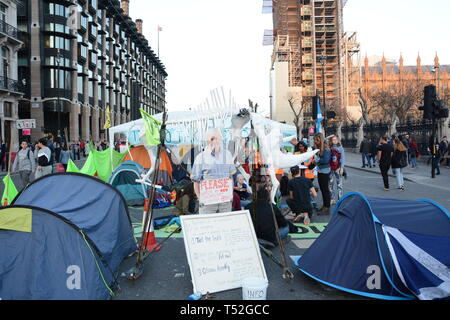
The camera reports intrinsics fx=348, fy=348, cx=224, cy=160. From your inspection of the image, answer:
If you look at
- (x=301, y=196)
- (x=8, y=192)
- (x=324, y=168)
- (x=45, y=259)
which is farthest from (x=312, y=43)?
(x=45, y=259)

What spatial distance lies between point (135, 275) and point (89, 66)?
5010 cm

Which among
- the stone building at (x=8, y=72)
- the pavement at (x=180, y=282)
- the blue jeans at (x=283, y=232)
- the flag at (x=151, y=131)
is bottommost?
the pavement at (x=180, y=282)

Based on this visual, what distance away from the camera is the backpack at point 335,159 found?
920 cm

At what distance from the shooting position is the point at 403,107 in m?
48.3

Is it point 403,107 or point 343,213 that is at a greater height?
point 403,107

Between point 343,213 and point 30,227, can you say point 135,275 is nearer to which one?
point 30,227

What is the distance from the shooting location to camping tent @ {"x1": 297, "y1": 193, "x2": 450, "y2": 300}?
12.3 feet

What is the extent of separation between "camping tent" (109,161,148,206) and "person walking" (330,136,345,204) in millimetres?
5331

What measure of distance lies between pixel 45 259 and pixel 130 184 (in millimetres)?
6499

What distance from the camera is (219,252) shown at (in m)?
4.28

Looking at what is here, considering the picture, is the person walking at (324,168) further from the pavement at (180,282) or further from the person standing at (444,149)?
the person standing at (444,149)

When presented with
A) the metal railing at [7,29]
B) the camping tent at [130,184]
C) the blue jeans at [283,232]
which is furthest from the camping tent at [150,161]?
the metal railing at [7,29]
